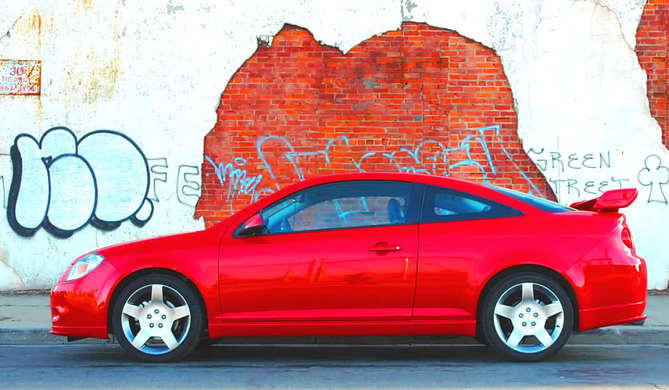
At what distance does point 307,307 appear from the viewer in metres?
7.36

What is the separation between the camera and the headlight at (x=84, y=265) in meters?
7.60

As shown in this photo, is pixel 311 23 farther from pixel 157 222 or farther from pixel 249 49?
pixel 157 222

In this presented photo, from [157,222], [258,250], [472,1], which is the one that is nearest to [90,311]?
[258,250]

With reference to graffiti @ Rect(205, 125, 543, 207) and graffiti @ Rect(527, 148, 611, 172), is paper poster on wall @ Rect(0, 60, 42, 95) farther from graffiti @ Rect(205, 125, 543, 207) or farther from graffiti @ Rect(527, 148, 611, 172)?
graffiti @ Rect(527, 148, 611, 172)

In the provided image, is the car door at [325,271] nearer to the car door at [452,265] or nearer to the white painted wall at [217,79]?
the car door at [452,265]

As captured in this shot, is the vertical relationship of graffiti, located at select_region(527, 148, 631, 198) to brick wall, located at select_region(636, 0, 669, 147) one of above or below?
below

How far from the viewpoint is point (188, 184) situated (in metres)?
12.5

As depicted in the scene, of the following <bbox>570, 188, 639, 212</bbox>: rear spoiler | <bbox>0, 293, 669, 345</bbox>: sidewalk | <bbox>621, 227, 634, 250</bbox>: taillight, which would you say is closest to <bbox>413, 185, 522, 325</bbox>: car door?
<bbox>570, 188, 639, 212</bbox>: rear spoiler

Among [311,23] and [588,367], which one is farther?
[311,23]

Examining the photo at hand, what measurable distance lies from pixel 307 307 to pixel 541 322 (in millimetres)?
1751

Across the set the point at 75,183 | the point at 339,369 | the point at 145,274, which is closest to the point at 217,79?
the point at 75,183

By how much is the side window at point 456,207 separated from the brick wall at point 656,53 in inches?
219

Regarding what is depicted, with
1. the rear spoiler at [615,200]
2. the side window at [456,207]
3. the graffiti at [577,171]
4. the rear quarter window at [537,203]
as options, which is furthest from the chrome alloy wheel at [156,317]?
the graffiti at [577,171]

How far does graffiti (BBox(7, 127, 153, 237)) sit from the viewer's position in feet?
41.0
